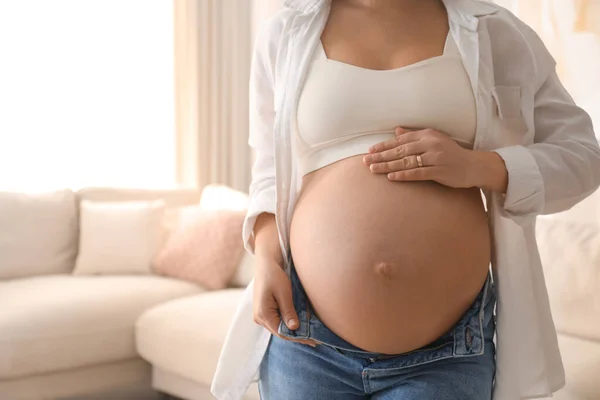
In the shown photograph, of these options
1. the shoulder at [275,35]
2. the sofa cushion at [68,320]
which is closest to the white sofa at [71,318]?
the sofa cushion at [68,320]

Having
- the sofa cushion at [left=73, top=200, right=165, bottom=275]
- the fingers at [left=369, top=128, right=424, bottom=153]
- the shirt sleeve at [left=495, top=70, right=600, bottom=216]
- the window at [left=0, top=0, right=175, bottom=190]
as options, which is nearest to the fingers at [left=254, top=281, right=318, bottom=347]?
the fingers at [left=369, top=128, right=424, bottom=153]

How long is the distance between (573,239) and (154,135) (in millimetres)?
2650

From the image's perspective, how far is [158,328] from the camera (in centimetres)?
258

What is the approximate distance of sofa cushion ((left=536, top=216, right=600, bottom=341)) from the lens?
200 centimetres

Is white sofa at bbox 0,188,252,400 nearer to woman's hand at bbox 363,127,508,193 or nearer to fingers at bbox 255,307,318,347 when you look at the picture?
fingers at bbox 255,307,318,347

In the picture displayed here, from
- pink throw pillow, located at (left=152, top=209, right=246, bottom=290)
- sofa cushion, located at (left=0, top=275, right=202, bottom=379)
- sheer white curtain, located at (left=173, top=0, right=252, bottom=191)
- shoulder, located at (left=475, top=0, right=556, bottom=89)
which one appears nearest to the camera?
shoulder, located at (left=475, top=0, right=556, bottom=89)

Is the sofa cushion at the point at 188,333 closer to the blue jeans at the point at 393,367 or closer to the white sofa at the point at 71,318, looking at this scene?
the white sofa at the point at 71,318

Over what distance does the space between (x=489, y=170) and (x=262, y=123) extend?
0.38 metres

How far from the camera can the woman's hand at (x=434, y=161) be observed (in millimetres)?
938

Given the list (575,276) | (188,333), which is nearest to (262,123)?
(575,276)

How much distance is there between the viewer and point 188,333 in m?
2.45

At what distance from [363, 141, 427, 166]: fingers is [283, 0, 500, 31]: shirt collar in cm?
22

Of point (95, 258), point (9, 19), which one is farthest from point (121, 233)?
point (9, 19)

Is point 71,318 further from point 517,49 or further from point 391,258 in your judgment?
point 517,49
